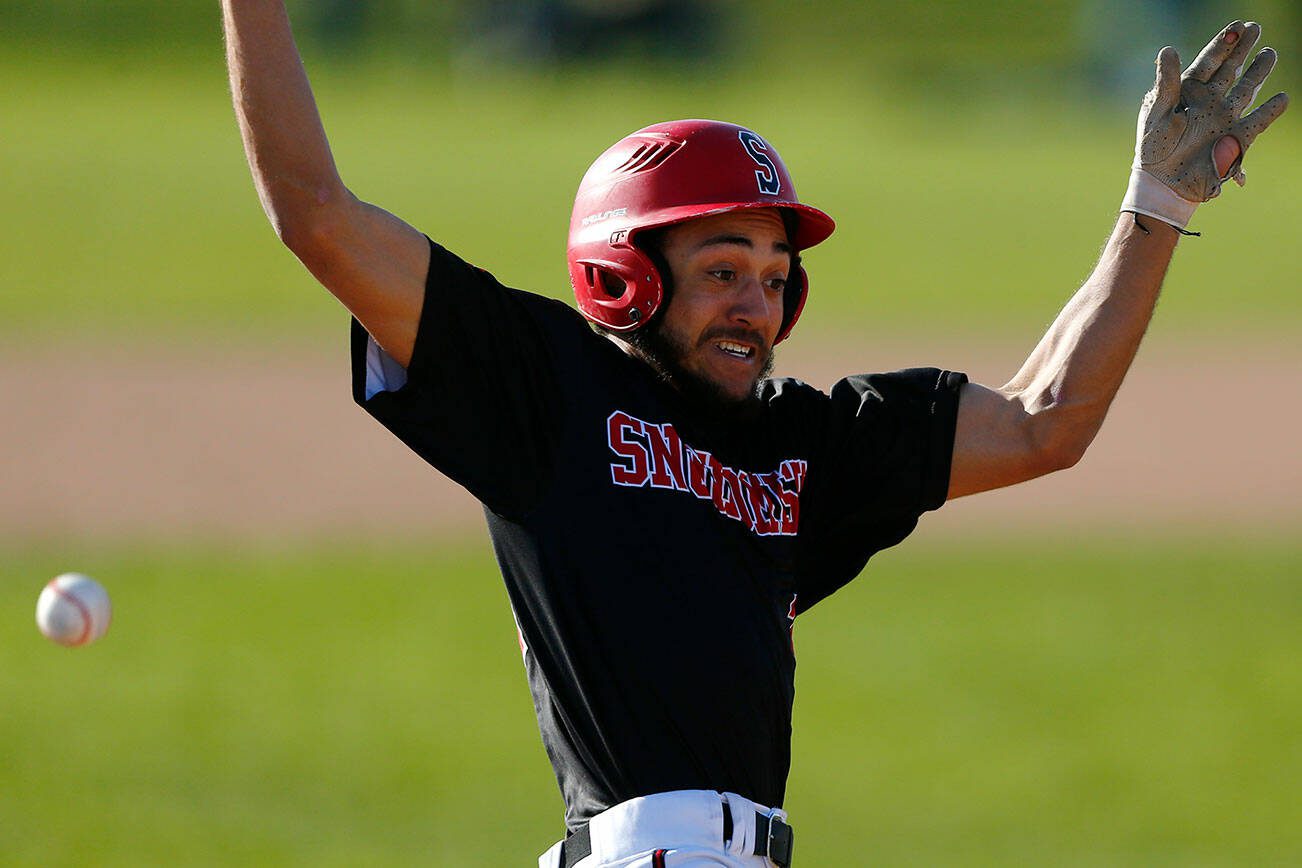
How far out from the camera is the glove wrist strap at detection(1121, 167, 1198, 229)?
4176 mm

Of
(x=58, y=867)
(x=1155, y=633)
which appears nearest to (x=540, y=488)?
(x=58, y=867)

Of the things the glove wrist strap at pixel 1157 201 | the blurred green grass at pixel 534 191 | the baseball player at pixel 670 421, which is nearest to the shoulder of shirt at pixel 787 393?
the baseball player at pixel 670 421

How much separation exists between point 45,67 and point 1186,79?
3667 cm

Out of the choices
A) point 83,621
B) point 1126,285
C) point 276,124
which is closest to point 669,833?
point 276,124

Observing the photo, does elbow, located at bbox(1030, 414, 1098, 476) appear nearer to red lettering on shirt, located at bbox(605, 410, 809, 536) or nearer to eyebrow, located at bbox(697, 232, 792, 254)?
red lettering on shirt, located at bbox(605, 410, 809, 536)

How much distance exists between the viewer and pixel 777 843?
11.7 feet

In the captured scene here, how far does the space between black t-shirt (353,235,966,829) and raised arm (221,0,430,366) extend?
79mm

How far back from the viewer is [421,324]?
3416 mm

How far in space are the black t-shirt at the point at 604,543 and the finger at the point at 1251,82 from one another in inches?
61.9

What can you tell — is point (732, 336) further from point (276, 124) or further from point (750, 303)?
point (276, 124)

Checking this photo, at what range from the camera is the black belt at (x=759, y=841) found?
348cm

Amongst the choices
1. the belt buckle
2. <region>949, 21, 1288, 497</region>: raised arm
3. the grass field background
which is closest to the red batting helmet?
<region>949, 21, 1288, 497</region>: raised arm

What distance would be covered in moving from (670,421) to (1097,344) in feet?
3.52

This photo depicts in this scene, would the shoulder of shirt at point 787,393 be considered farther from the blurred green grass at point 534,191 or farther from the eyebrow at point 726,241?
the blurred green grass at point 534,191
